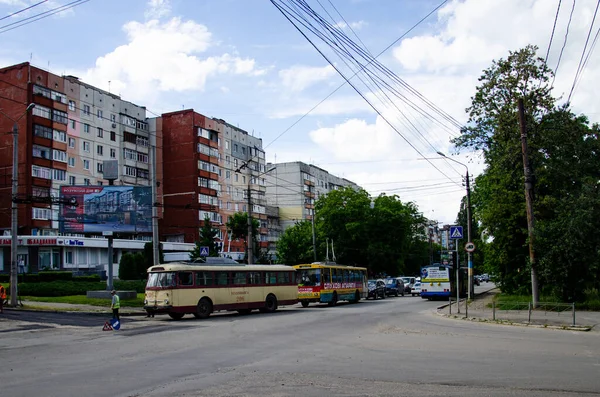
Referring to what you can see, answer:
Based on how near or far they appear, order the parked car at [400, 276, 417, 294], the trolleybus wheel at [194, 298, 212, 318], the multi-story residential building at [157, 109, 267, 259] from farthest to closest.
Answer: the multi-story residential building at [157, 109, 267, 259], the parked car at [400, 276, 417, 294], the trolleybus wheel at [194, 298, 212, 318]

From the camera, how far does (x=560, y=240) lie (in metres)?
26.0

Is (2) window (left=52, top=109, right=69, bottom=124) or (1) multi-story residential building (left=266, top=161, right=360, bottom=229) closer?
(2) window (left=52, top=109, right=69, bottom=124)

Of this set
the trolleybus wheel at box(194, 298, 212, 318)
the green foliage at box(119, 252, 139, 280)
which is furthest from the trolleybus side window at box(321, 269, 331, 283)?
the green foliage at box(119, 252, 139, 280)

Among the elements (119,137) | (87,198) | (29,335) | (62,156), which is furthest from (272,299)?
(119,137)

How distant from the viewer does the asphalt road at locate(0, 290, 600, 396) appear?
915 cm

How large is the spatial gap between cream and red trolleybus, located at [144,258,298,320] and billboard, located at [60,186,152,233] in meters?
12.9

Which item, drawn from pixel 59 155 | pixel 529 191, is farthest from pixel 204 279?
pixel 59 155

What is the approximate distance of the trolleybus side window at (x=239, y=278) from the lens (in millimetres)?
28300

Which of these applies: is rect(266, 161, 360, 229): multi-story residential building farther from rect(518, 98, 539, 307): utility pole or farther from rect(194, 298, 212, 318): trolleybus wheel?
rect(518, 98, 539, 307): utility pole

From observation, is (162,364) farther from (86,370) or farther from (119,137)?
(119,137)

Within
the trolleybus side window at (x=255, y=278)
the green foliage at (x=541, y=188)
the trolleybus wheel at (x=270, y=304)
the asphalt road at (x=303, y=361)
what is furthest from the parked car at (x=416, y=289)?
the asphalt road at (x=303, y=361)

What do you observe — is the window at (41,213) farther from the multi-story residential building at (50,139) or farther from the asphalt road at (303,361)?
the asphalt road at (303,361)

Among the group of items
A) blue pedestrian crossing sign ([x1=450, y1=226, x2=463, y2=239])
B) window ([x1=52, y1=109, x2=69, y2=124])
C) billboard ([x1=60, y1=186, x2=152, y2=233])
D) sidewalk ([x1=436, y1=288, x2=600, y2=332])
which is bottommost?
sidewalk ([x1=436, y1=288, x2=600, y2=332])

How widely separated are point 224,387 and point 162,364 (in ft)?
10.1
